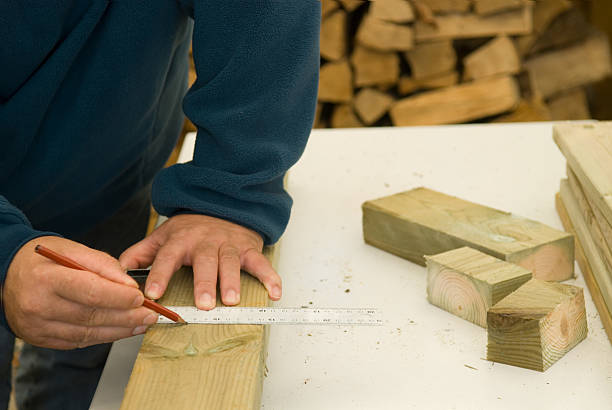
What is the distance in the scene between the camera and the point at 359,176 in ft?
4.49

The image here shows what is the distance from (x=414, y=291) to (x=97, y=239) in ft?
2.27

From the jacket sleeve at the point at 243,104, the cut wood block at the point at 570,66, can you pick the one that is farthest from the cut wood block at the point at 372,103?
the jacket sleeve at the point at 243,104

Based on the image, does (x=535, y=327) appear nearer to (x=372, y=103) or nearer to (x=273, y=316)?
(x=273, y=316)

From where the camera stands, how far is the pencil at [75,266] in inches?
29.4

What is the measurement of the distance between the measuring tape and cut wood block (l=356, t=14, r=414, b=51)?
1716mm

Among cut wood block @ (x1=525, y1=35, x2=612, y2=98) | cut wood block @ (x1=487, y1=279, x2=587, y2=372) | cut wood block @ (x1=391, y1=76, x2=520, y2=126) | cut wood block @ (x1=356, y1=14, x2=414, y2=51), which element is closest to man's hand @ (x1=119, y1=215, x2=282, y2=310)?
cut wood block @ (x1=487, y1=279, x2=587, y2=372)

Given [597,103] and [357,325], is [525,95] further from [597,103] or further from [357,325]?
[357,325]

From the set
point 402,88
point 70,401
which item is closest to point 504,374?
point 70,401

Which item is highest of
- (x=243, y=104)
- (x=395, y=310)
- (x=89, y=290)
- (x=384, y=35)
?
(x=243, y=104)

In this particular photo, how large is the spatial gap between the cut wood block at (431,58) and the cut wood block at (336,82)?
0.79ft

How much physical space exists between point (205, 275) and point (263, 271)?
80mm

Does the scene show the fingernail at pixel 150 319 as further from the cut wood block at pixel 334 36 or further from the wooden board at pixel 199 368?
the cut wood block at pixel 334 36

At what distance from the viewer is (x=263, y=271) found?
89 cm

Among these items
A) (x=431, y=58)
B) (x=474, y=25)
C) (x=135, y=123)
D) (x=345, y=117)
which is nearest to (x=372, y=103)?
(x=345, y=117)
